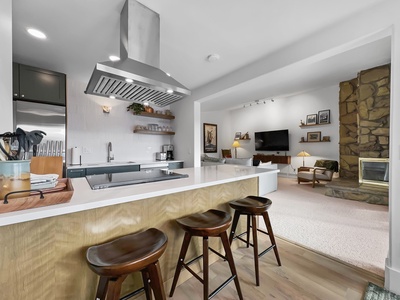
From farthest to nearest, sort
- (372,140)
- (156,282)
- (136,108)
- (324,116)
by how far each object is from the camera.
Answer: (324,116) → (372,140) → (136,108) → (156,282)

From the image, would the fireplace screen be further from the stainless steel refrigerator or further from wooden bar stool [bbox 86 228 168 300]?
the stainless steel refrigerator

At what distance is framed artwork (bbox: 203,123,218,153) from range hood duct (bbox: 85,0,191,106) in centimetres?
579

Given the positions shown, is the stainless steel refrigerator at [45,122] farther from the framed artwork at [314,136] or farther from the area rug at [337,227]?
the framed artwork at [314,136]

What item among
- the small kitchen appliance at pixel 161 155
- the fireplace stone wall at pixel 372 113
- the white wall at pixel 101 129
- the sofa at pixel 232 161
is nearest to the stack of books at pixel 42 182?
the white wall at pixel 101 129

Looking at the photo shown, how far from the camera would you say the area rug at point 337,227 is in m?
1.95

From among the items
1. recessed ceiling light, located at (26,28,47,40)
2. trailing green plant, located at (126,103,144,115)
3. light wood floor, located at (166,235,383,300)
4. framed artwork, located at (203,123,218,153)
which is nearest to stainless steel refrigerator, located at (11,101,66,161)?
recessed ceiling light, located at (26,28,47,40)

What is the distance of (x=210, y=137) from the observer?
775 cm

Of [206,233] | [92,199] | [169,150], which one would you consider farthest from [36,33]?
[169,150]

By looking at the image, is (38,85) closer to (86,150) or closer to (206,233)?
(86,150)

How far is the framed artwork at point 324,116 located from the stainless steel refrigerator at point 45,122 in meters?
6.78

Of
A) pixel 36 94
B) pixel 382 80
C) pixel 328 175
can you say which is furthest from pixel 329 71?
pixel 36 94

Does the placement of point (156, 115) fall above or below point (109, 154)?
above

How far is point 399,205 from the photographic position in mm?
1407

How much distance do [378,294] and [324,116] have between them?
5.50 meters
